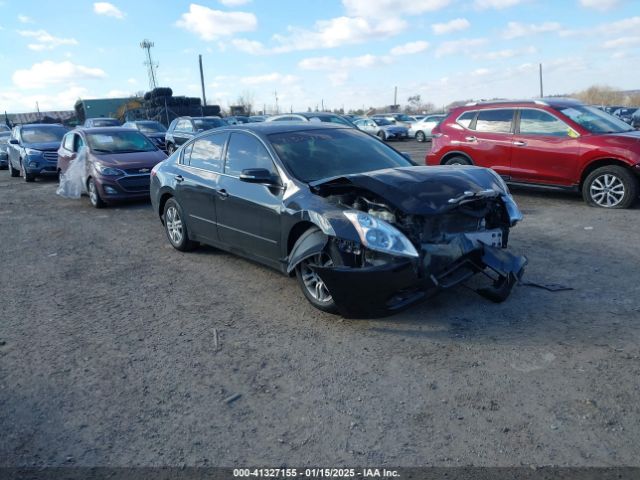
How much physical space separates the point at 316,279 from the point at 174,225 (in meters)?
3.09

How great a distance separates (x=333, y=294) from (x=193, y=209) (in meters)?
2.83

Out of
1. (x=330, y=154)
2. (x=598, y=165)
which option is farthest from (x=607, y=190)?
(x=330, y=154)

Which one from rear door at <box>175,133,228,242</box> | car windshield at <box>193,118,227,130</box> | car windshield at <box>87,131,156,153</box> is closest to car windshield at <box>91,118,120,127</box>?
car windshield at <box>193,118,227,130</box>

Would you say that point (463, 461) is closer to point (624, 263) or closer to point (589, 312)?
point (589, 312)

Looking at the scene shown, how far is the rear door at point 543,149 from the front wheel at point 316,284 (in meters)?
6.05

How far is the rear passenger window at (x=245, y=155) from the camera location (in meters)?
5.12

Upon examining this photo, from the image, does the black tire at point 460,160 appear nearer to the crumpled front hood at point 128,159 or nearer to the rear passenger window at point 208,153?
the rear passenger window at point 208,153

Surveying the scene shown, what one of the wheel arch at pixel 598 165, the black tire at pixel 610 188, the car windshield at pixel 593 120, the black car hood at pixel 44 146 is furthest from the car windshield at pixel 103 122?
the black tire at pixel 610 188

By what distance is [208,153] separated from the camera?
19.6 feet

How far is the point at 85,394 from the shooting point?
3.39 metres

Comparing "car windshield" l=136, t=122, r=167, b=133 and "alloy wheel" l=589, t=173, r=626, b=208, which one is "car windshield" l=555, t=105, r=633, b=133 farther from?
"car windshield" l=136, t=122, r=167, b=133

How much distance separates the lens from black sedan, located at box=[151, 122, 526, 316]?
3.93 meters

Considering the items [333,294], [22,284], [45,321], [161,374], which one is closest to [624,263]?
[333,294]

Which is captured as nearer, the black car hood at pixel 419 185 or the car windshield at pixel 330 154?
the black car hood at pixel 419 185
